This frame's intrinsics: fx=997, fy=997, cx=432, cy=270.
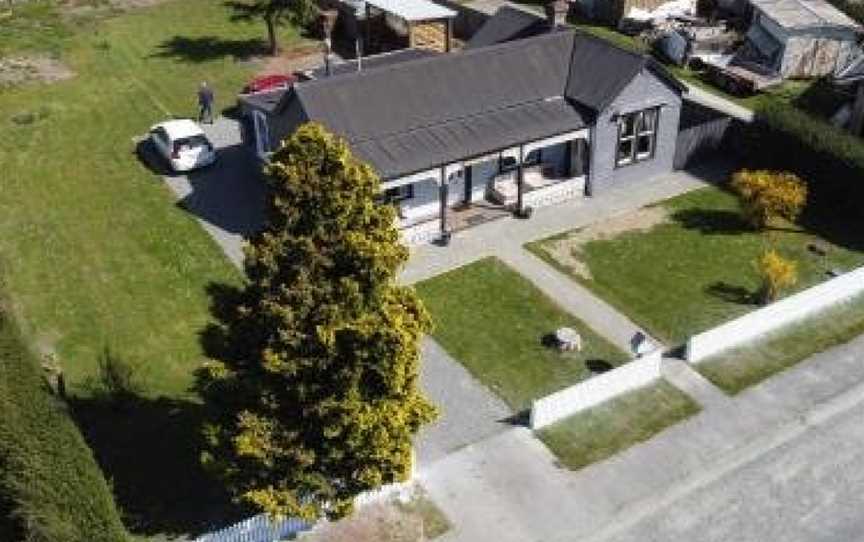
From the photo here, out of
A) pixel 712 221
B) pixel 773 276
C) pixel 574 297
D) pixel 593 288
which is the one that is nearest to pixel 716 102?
pixel 712 221

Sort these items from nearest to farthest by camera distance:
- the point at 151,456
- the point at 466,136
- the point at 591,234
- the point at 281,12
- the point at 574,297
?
the point at 151,456, the point at 574,297, the point at 466,136, the point at 591,234, the point at 281,12

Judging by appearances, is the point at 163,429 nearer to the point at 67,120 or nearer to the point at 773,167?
the point at 67,120

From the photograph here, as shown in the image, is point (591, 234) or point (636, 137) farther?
point (636, 137)

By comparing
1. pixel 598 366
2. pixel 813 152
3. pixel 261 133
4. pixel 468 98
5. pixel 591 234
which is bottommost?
pixel 598 366

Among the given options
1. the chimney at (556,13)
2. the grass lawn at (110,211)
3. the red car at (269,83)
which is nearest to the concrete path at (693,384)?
the grass lawn at (110,211)

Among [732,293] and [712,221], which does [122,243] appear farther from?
[712,221]
